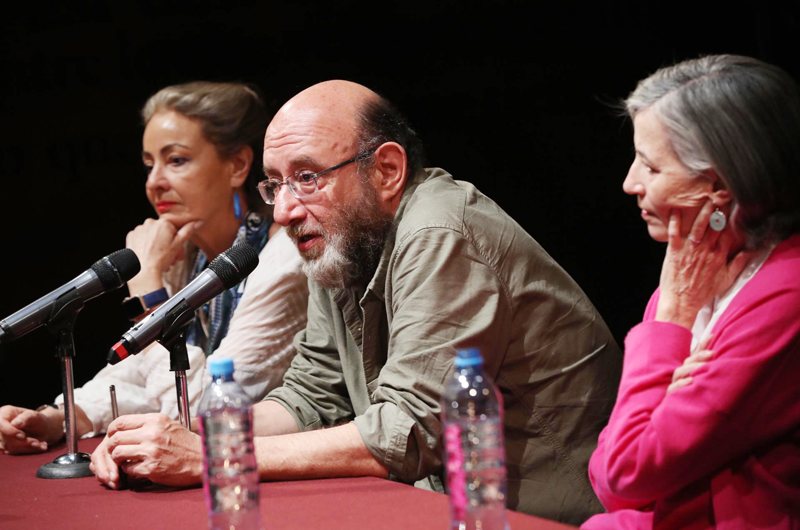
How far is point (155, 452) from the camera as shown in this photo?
1.70m

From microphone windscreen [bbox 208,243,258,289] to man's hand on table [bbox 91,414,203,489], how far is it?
321 mm

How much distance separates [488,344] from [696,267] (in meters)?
0.48

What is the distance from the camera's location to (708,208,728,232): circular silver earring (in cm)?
139

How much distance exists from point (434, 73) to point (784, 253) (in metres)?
2.27

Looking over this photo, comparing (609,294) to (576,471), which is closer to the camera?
(576,471)

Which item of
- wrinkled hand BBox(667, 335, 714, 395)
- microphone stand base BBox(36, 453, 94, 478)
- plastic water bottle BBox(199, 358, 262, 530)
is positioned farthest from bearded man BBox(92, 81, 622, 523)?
wrinkled hand BBox(667, 335, 714, 395)

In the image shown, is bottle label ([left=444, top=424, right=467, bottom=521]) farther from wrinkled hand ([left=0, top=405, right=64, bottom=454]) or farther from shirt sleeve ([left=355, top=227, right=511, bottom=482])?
wrinkled hand ([left=0, top=405, right=64, bottom=454])

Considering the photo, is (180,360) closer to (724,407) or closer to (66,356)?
(66,356)

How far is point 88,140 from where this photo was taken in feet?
13.2

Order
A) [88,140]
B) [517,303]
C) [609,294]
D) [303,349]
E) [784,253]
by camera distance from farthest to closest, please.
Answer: [88,140] → [609,294] → [303,349] → [517,303] → [784,253]

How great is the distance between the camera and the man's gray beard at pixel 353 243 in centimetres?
210

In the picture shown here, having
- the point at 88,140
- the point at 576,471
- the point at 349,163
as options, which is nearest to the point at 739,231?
the point at 576,471

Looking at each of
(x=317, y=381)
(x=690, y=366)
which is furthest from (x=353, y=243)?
(x=690, y=366)

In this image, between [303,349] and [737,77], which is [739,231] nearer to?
[737,77]
